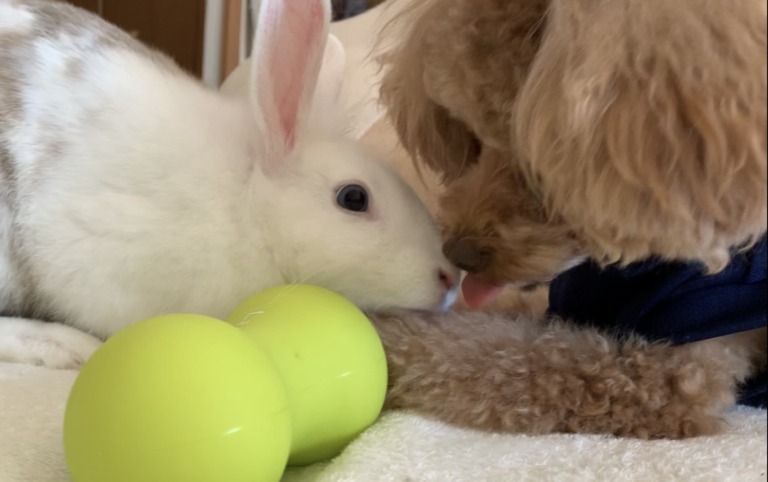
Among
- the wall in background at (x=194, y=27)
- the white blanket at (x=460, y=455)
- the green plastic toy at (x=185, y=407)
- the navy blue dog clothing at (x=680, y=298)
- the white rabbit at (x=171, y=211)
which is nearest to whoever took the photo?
the green plastic toy at (x=185, y=407)

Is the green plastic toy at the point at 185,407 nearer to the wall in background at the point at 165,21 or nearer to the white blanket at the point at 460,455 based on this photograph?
the white blanket at the point at 460,455

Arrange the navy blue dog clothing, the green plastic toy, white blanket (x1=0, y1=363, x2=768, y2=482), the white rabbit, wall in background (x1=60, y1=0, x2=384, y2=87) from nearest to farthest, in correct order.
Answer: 1. the green plastic toy
2. white blanket (x1=0, y1=363, x2=768, y2=482)
3. the navy blue dog clothing
4. the white rabbit
5. wall in background (x1=60, y1=0, x2=384, y2=87)

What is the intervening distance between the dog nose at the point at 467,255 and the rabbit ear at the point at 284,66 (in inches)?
10.6

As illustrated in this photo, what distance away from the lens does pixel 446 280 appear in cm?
106

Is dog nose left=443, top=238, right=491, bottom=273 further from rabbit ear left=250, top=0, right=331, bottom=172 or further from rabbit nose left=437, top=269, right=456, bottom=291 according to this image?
rabbit ear left=250, top=0, right=331, bottom=172

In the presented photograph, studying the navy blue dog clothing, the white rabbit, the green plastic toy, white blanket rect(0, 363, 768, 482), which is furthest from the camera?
the white rabbit

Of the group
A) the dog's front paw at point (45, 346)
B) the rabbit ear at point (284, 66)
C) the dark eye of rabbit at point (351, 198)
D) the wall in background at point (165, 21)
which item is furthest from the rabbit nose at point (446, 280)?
the wall in background at point (165, 21)

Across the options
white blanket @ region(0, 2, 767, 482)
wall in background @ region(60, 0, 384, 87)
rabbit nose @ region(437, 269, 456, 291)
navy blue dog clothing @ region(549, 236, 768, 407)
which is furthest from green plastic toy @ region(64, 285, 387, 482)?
wall in background @ region(60, 0, 384, 87)

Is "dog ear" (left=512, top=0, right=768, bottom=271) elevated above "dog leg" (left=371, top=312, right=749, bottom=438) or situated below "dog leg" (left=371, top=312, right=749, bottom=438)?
above

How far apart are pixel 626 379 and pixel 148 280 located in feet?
2.13

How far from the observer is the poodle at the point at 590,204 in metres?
0.72

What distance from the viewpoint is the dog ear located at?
2.28ft

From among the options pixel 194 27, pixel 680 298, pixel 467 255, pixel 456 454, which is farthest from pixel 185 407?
pixel 194 27

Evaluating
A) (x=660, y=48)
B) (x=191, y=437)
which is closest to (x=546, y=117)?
(x=660, y=48)
